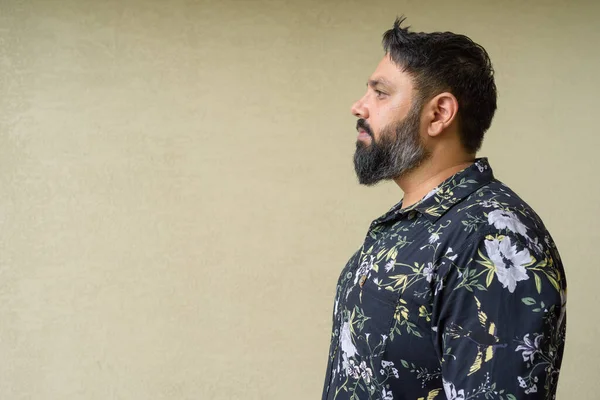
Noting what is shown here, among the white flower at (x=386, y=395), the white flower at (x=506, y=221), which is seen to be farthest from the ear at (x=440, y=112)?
the white flower at (x=386, y=395)

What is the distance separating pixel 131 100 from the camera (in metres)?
3.15

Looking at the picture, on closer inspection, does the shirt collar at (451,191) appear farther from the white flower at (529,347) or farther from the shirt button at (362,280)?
the white flower at (529,347)

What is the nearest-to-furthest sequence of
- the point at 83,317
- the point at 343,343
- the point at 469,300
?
the point at 469,300, the point at 343,343, the point at 83,317

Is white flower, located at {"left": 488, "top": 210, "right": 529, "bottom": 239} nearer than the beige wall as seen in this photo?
Yes

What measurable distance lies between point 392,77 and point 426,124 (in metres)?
0.13

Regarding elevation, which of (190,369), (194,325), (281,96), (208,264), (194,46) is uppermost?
(194,46)

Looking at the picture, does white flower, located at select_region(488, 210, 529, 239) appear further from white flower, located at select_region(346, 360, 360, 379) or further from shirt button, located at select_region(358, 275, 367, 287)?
white flower, located at select_region(346, 360, 360, 379)

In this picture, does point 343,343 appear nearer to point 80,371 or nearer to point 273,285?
point 273,285

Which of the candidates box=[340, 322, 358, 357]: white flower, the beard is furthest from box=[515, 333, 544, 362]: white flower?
the beard

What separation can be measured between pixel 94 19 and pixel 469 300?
8.20ft

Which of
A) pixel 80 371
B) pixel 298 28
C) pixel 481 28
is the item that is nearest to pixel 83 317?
pixel 80 371

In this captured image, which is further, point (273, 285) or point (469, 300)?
point (273, 285)

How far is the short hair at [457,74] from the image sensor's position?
4.88ft

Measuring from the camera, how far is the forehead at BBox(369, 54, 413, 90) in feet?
4.95
